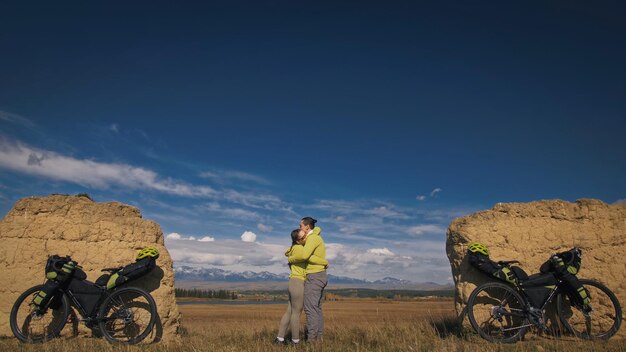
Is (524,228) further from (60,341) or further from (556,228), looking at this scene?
(60,341)

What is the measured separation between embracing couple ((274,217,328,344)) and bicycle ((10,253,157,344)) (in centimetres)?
275

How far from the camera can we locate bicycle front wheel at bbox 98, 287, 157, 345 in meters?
8.03

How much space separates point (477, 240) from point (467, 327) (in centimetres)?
179

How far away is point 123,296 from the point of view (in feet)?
27.9

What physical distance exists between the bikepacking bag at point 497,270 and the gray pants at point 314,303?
3040 mm

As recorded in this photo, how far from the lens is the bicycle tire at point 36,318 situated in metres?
7.93

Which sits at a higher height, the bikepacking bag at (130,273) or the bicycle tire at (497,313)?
the bikepacking bag at (130,273)

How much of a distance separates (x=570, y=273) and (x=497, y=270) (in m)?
1.38

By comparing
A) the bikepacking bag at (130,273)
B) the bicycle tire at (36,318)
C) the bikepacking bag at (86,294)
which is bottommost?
the bicycle tire at (36,318)

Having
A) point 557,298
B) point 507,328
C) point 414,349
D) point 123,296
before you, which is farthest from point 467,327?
point 123,296

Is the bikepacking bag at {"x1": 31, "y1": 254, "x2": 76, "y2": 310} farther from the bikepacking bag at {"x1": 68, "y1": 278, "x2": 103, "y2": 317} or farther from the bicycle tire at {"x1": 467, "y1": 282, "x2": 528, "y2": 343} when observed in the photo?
the bicycle tire at {"x1": 467, "y1": 282, "x2": 528, "y2": 343}

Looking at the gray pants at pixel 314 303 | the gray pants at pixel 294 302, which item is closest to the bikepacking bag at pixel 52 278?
the gray pants at pixel 294 302

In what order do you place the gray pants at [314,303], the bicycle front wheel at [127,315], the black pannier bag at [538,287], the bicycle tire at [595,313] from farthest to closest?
the bicycle tire at [595,313]
the bicycle front wheel at [127,315]
the black pannier bag at [538,287]
the gray pants at [314,303]

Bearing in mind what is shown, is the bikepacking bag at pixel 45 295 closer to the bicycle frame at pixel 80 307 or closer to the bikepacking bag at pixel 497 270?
the bicycle frame at pixel 80 307
